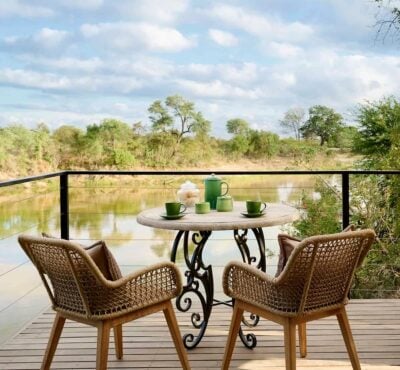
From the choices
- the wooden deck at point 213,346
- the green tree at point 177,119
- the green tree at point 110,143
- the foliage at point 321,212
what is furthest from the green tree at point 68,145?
the wooden deck at point 213,346

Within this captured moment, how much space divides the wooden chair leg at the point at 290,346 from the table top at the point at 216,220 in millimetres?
541

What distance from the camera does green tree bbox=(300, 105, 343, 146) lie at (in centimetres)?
1419

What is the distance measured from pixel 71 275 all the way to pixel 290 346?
891mm

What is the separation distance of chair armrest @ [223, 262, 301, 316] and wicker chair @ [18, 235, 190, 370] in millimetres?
234

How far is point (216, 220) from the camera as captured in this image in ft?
8.45

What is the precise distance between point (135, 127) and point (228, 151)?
11.1 feet

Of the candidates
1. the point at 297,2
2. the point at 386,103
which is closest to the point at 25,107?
the point at 297,2

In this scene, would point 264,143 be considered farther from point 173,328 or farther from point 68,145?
point 173,328

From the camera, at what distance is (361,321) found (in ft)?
10.6

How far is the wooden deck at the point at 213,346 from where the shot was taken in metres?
2.60

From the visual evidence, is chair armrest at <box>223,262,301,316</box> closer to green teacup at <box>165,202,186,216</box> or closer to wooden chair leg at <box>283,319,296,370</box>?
wooden chair leg at <box>283,319,296,370</box>

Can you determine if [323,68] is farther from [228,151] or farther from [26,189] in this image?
[26,189]

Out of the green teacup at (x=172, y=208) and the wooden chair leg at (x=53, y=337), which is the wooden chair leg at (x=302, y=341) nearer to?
the green teacup at (x=172, y=208)

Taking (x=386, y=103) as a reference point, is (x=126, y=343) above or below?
below
